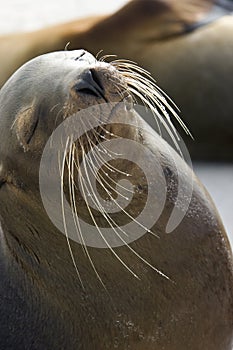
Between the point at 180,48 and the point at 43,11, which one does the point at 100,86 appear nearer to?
the point at 180,48

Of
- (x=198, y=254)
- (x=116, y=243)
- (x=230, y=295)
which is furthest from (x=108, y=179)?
(x=230, y=295)

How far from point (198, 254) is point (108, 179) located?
0.39 meters

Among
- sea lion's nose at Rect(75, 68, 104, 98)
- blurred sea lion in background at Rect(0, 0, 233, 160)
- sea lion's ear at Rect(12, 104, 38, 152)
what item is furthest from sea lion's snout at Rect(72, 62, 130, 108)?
blurred sea lion in background at Rect(0, 0, 233, 160)

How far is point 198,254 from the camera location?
2.68 meters

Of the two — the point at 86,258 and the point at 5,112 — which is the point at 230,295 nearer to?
the point at 86,258

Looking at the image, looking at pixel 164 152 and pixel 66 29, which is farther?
pixel 66 29

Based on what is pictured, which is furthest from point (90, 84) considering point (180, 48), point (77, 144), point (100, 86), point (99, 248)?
point (180, 48)

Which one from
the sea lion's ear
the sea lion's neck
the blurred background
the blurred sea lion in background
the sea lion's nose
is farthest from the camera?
the blurred background

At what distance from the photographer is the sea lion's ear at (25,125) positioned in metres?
2.42

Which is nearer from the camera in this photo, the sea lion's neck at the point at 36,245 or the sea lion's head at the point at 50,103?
the sea lion's head at the point at 50,103

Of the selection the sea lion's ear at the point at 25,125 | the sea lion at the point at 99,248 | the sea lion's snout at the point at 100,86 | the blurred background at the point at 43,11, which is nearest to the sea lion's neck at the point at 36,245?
the sea lion at the point at 99,248

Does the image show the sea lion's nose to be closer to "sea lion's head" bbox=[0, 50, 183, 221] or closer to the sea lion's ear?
"sea lion's head" bbox=[0, 50, 183, 221]

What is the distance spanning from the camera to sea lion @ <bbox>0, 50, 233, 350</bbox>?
2396 millimetres

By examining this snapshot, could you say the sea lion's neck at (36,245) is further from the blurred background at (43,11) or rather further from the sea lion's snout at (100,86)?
the blurred background at (43,11)
